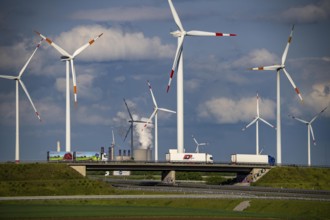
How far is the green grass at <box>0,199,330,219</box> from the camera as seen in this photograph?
155 m

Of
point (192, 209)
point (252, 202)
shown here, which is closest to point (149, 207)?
point (192, 209)

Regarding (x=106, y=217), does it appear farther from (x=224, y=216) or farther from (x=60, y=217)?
(x=224, y=216)

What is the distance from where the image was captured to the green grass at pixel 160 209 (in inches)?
6093

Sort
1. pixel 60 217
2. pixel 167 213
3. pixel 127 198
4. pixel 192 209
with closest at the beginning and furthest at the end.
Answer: pixel 60 217
pixel 167 213
pixel 192 209
pixel 127 198

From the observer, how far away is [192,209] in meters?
172

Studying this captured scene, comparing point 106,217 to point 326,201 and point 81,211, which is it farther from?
point 326,201

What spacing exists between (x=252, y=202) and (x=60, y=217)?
152ft

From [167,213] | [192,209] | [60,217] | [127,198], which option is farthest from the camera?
[127,198]

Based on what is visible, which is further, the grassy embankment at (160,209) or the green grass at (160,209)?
the green grass at (160,209)

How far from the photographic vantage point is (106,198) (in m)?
188

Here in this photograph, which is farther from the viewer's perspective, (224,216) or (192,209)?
(192,209)

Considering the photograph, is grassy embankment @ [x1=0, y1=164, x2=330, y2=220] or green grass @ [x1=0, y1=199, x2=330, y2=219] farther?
green grass @ [x1=0, y1=199, x2=330, y2=219]

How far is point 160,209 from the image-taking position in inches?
6644

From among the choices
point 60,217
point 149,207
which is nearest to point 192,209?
point 149,207
